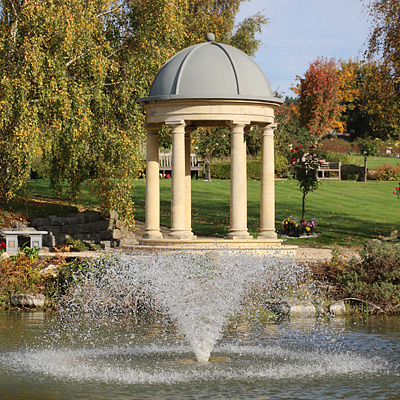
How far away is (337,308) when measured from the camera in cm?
1702

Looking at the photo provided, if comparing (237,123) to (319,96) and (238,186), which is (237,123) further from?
(319,96)

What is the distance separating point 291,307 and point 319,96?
46.8m

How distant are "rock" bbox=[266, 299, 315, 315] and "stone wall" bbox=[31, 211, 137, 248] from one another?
394 inches

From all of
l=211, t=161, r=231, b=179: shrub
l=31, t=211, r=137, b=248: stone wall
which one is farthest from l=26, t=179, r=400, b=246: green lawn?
l=31, t=211, r=137, b=248: stone wall

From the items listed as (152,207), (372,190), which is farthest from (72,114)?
(372,190)

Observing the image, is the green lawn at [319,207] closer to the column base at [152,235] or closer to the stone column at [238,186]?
the stone column at [238,186]

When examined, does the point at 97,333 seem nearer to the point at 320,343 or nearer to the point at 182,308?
the point at 182,308

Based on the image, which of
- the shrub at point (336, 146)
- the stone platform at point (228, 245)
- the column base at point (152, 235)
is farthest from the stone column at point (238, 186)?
the shrub at point (336, 146)

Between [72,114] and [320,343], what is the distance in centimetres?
1278

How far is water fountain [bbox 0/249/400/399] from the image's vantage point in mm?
10359

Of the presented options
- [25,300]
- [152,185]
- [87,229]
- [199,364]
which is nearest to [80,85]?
[152,185]

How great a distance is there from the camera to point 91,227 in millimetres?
27484

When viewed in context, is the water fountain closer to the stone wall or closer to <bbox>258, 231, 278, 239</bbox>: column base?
<bbox>258, 231, 278, 239</bbox>: column base

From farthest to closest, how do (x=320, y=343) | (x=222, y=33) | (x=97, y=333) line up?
(x=222, y=33) < (x=97, y=333) < (x=320, y=343)
